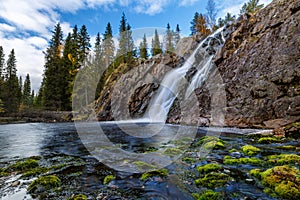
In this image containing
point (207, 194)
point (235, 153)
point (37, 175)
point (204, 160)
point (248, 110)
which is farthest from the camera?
point (248, 110)

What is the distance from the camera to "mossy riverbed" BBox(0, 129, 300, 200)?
3619 mm

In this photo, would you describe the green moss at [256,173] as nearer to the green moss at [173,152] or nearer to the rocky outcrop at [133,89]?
the green moss at [173,152]

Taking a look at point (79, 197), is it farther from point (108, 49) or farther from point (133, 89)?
point (108, 49)

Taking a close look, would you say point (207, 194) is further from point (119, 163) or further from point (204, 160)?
Answer: point (119, 163)

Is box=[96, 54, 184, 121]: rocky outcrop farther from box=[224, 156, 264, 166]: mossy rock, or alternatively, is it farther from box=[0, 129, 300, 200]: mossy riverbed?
box=[224, 156, 264, 166]: mossy rock

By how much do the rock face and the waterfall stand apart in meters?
4.45

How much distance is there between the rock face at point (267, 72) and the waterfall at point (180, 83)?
445 cm

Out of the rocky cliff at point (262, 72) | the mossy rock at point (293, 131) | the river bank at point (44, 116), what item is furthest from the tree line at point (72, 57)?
the mossy rock at point (293, 131)

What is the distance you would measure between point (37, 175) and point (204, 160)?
4.62m

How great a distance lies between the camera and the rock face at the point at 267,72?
10672 millimetres

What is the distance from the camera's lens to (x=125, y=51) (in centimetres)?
4753

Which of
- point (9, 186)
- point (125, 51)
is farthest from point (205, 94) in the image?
point (125, 51)

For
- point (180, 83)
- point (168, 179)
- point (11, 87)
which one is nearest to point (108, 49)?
point (11, 87)

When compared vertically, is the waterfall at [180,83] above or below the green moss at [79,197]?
above
